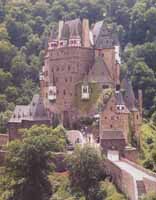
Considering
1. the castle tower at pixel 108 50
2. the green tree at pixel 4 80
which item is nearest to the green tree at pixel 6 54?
the green tree at pixel 4 80

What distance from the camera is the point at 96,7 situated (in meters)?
108

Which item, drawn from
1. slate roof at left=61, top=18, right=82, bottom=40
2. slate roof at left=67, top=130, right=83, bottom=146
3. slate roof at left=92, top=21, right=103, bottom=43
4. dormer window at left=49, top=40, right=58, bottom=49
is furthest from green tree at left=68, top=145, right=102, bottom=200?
slate roof at left=92, top=21, right=103, bottom=43

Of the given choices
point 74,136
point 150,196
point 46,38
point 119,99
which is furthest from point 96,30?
point 150,196

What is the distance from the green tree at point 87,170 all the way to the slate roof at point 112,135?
4334 millimetres

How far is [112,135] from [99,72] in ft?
27.1

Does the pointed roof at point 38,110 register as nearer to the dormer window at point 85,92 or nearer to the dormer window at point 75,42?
the dormer window at point 85,92

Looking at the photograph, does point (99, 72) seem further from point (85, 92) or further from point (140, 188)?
point (140, 188)

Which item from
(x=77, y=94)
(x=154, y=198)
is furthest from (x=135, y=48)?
(x=154, y=198)

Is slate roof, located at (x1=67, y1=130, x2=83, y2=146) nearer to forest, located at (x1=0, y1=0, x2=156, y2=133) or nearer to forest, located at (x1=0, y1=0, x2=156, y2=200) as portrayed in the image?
forest, located at (x1=0, y1=0, x2=156, y2=200)

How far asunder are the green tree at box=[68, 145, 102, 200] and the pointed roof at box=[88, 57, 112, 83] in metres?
11.8

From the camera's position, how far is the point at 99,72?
64188mm

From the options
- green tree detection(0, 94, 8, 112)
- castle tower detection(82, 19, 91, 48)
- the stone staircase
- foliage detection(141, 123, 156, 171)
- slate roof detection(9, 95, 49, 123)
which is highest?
castle tower detection(82, 19, 91, 48)

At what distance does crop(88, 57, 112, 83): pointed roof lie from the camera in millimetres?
63844

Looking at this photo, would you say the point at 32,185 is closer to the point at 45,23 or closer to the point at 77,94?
the point at 77,94
